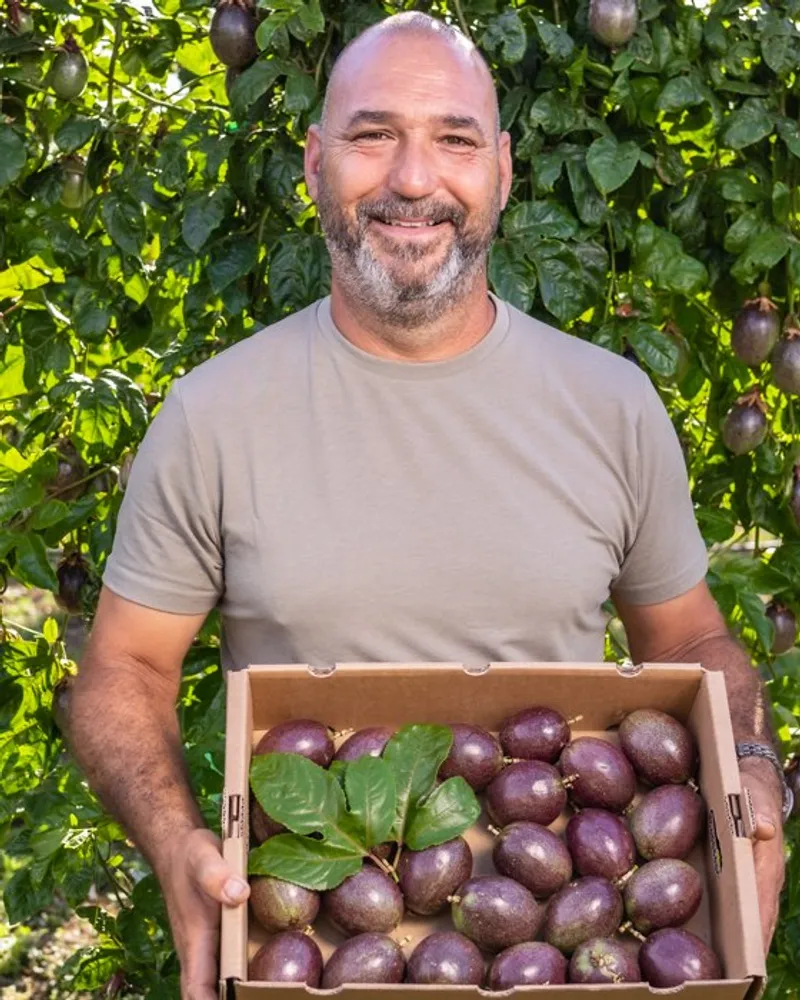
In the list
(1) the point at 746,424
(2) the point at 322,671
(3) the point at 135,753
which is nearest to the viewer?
(2) the point at 322,671

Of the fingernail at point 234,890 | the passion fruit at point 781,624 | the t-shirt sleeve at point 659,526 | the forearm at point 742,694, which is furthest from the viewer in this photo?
the passion fruit at point 781,624

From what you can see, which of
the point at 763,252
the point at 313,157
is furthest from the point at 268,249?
the point at 763,252

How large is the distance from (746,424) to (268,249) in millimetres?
909

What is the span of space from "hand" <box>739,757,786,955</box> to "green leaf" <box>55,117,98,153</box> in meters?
1.63

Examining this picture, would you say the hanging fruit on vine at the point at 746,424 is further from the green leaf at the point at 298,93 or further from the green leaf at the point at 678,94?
the green leaf at the point at 298,93

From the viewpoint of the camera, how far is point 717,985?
4.95 feet

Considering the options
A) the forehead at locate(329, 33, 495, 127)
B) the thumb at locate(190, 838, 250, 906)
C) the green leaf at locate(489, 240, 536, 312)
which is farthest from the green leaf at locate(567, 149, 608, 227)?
the thumb at locate(190, 838, 250, 906)

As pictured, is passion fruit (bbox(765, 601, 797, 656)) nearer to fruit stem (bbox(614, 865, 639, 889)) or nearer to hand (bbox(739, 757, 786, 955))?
hand (bbox(739, 757, 786, 955))

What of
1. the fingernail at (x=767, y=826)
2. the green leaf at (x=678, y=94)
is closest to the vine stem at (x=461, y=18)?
the green leaf at (x=678, y=94)

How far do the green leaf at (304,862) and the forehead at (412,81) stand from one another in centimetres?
105

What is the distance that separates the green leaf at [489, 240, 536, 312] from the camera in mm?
2586

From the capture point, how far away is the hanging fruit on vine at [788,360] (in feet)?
9.17

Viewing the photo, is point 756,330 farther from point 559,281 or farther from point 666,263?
point 559,281

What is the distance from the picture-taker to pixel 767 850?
6.22 feet
